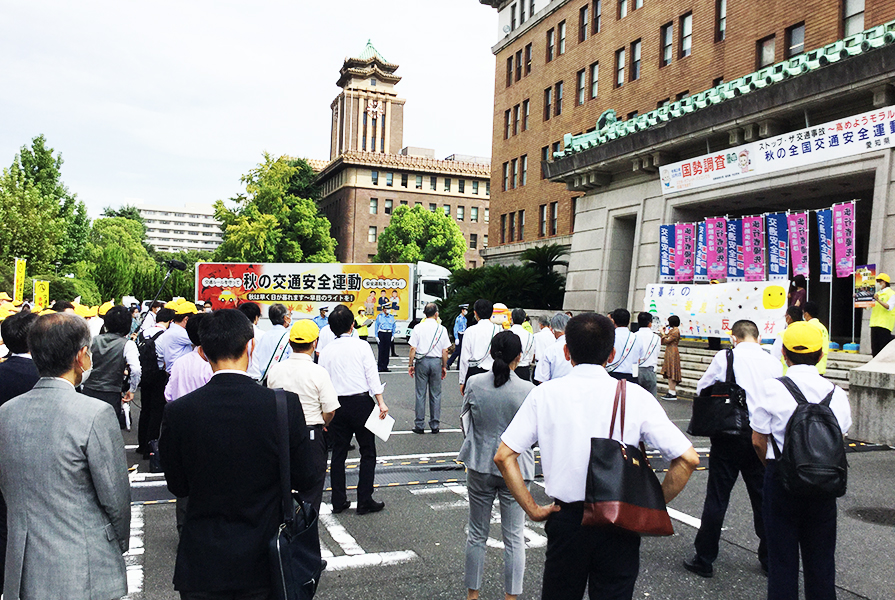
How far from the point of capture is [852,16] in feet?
68.8

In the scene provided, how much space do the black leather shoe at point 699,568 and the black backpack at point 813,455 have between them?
1.61m

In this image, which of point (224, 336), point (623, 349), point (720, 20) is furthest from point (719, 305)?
point (224, 336)

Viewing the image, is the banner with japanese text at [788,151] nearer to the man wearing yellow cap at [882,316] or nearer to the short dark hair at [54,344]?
the man wearing yellow cap at [882,316]

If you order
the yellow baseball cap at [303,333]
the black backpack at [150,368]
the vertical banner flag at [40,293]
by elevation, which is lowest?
the black backpack at [150,368]

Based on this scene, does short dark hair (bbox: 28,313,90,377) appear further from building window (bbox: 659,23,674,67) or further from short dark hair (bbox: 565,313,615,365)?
building window (bbox: 659,23,674,67)

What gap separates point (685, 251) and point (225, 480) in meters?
19.2

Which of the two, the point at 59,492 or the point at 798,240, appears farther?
the point at 798,240

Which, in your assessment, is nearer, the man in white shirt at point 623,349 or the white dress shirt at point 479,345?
the man in white shirt at point 623,349

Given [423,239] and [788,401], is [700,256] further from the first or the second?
[423,239]

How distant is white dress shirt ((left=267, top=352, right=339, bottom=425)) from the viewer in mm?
5758

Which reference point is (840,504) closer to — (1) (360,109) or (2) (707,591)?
(2) (707,591)

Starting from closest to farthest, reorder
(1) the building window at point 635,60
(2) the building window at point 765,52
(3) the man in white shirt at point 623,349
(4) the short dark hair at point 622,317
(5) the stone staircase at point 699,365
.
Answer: (4) the short dark hair at point 622,317 < (3) the man in white shirt at point 623,349 < (5) the stone staircase at point 699,365 < (2) the building window at point 765,52 < (1) the building window at point 635,60

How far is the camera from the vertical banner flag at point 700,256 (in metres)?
19.8

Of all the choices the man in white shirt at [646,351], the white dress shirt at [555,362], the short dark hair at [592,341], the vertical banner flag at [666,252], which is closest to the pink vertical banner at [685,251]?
the vertical banner flag at [666,252]
